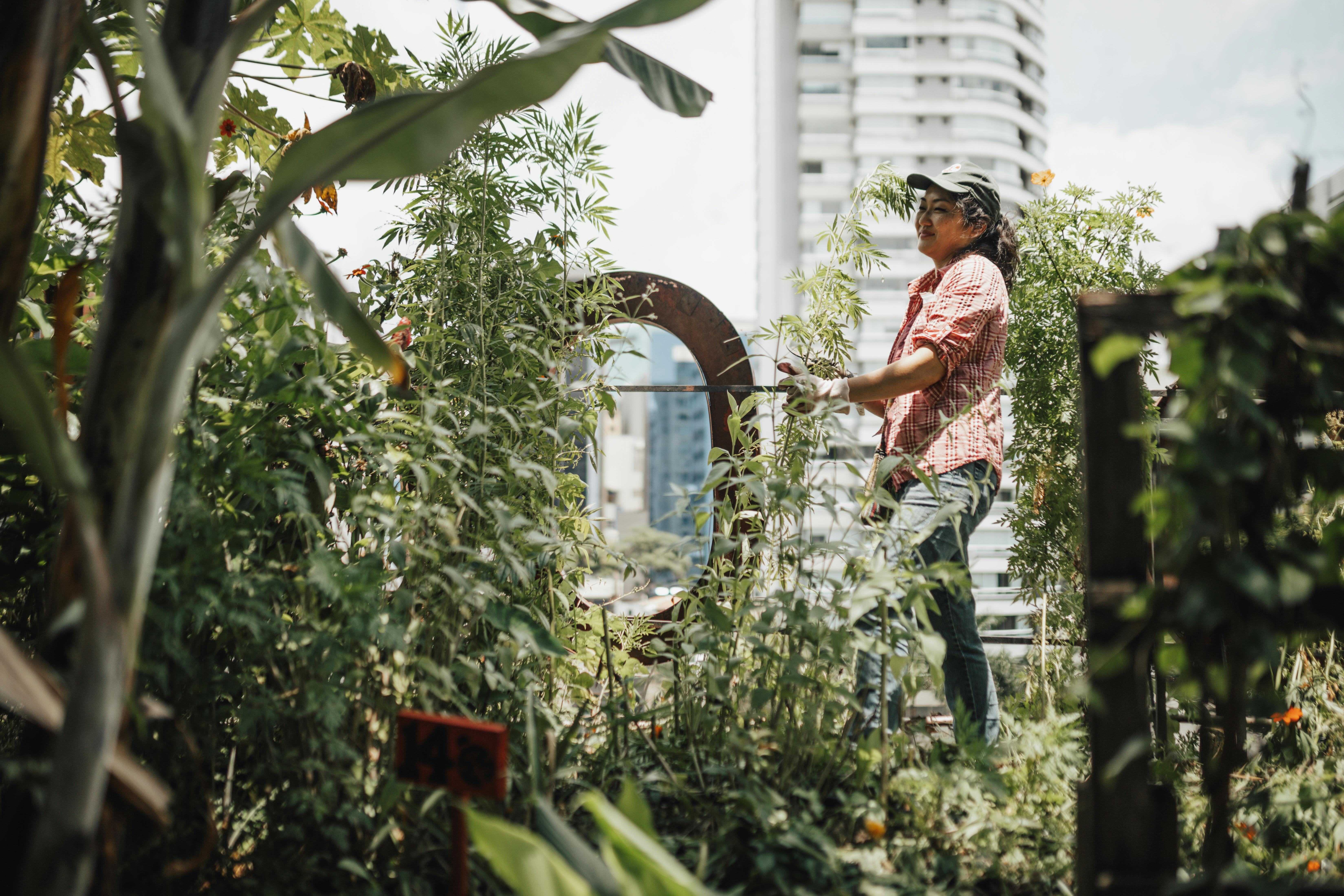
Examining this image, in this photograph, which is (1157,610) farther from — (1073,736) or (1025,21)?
(1025,21)

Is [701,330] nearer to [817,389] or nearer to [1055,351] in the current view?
[817,389]

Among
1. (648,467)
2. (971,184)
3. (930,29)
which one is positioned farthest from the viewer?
(648,467)

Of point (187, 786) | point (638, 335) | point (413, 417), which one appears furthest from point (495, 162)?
point (187, 786)

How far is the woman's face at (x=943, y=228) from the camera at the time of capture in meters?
2.02

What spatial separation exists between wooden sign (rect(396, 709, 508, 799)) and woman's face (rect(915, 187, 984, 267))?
165 cm

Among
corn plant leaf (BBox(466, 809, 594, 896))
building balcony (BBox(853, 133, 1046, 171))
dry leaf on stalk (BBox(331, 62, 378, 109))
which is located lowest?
corn plant leaf (BBox(466, 809, 594, 896))

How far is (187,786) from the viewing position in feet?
4.09

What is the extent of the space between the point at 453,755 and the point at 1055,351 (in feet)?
7.92

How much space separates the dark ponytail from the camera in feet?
6.60

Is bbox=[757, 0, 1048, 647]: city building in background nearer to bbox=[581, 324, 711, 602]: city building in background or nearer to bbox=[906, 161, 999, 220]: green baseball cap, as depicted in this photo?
bbox=[581, 324, 711, 602]: city building in background

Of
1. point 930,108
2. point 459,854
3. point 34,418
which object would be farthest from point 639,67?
point 930,108

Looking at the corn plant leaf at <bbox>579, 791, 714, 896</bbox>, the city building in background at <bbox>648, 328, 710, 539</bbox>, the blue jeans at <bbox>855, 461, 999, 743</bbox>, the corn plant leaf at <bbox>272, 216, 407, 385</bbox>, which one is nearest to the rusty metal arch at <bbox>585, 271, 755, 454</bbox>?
the blue jeans at <bbox>855, 461, 999, 743</bbox>

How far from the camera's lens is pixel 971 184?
2.03 metres

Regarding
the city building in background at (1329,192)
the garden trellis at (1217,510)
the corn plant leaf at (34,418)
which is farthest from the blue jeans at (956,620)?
the city building in background at (1329,192)
